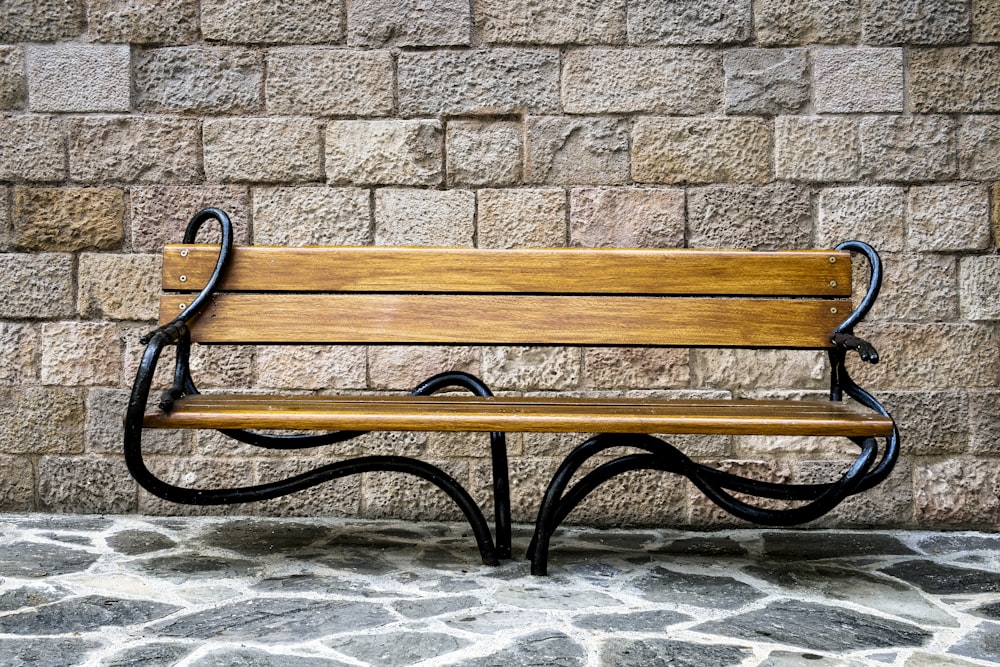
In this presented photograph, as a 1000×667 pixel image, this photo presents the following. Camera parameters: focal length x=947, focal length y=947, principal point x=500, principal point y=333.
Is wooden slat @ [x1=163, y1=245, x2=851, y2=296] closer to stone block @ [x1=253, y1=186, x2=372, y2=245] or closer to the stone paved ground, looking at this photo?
stone block @ [x1=253, y1=186, x2=372, y2=245]

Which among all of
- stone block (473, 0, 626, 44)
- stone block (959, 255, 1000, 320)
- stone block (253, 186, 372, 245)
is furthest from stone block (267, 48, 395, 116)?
stone block (959, 255, 1000, 320)

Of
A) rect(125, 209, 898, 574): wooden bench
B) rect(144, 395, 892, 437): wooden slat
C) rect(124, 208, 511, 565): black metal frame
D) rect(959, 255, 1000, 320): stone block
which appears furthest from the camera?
rect(959, 255, 1000, 320): stone block

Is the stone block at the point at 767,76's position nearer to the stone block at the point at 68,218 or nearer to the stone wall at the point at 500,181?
the stone wall at the point at 500,181

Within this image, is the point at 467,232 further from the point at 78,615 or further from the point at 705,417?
the point at 78,615

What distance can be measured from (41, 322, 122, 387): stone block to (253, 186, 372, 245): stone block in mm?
749

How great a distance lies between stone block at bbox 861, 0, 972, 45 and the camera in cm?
383

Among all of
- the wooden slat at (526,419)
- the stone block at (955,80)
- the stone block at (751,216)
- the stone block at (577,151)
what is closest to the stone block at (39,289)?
the wooden slat at (526,419)

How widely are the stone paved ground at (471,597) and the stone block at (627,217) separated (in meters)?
1.19

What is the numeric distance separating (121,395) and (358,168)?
4.47 feet

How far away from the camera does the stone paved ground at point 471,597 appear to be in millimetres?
2295

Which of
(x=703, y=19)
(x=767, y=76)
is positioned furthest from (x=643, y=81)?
(x=767, y=76)

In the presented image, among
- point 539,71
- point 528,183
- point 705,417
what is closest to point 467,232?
point 528,183

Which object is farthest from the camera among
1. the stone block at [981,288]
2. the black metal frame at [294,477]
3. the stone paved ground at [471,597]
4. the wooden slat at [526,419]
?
the stone block at [981,288]

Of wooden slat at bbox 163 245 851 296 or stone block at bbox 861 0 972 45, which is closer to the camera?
wooden slat at bbox 163 245 851 296
